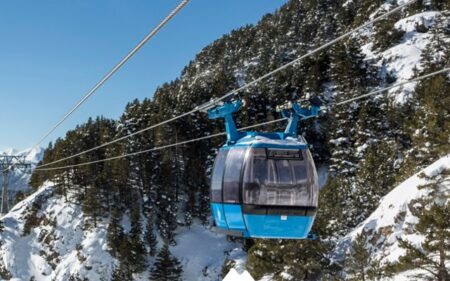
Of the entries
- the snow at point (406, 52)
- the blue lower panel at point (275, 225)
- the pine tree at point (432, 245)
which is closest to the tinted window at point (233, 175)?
the blue lower panel at point (275, 225)

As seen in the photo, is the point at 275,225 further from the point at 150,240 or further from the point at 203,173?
the point at 203,173

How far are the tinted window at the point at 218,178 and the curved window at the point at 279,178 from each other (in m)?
0.78

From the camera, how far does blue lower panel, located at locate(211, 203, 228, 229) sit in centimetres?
1088

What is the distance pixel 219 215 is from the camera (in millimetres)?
11070

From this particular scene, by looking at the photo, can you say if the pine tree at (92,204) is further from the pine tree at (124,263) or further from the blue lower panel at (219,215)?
the blue lower panel at (219,215)

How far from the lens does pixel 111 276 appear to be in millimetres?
54188

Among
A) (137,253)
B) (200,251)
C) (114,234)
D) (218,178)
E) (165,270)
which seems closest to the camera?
(218,178)

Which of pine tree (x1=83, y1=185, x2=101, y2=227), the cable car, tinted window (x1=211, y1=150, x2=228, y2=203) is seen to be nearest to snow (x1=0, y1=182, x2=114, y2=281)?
pine tree (x1=83, y1=185, x2=101, y2=227)

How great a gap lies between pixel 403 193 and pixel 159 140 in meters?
41.2

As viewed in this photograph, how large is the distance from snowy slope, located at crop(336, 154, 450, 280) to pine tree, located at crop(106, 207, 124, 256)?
1235 inches

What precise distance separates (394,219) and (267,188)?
22.6 metres

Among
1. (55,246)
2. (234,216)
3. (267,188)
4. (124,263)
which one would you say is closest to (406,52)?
(124,263)

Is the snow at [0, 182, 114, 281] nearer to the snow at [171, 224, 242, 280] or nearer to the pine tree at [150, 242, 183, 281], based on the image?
the pine tree at [150, 242, 183, 281]

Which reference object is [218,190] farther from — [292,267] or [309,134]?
[309,134]
